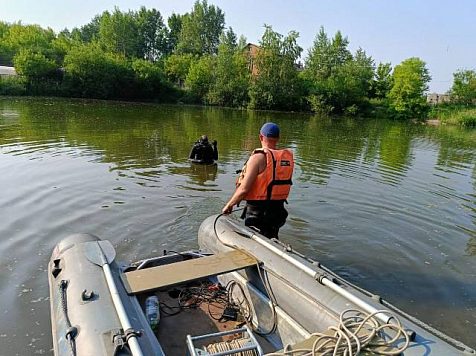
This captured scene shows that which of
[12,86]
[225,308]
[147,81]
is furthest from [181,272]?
[147,81]

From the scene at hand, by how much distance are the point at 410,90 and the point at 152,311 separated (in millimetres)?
43486

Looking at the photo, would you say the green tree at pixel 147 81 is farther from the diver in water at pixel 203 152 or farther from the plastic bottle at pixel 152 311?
the plastic bottle at pixel 152 311

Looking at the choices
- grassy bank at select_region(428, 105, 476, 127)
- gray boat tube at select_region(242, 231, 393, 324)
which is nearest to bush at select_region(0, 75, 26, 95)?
gray boat tube at select_region(242, 231, 393, 324)

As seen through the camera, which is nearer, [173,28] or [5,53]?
[5,53]

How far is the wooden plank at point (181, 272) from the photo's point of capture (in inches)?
117

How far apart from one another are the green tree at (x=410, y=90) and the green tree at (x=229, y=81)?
1606cm

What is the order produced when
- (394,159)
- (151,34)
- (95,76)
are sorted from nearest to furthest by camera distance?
(394,159) → (95,76) → (151,34)

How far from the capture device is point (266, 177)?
3.76 metres

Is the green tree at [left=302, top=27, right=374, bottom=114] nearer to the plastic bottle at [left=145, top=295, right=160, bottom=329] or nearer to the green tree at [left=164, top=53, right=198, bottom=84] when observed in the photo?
the green tree at [left=164, top=53, right=198, bottom=84]

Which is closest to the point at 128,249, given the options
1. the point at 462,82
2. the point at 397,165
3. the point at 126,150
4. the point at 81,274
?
the point at 81,274

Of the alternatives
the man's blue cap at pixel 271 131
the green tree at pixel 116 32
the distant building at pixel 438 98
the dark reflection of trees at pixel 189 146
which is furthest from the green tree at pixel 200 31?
the man's blue cap at pixel 271 131

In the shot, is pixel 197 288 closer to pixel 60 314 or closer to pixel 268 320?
pixel 268 320

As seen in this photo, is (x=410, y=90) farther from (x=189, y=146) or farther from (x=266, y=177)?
(x=266, y=177)

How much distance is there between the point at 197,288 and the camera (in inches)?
155
